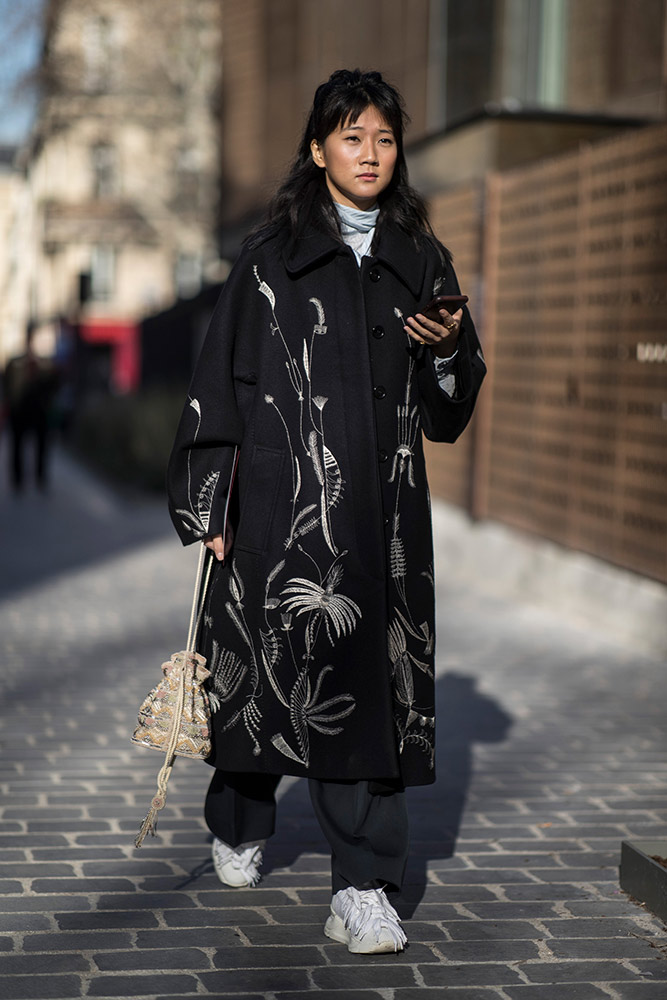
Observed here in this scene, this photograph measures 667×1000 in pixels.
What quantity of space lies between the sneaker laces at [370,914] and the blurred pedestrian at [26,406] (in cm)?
1341

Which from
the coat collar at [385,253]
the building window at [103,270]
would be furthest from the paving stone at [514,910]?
the building window at [103,270]

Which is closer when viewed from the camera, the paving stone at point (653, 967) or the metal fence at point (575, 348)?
the paving stone at point (653, 967)

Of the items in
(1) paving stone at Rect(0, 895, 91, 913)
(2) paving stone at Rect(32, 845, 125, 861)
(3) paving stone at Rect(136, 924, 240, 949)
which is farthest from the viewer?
(2) paving stone at Rect(32, 845, 125, 861)

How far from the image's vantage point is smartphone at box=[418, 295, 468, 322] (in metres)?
3.28

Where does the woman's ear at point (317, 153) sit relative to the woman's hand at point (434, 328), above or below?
above

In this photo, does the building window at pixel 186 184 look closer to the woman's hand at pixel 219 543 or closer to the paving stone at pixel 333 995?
the woman's hand at pixel 219 543

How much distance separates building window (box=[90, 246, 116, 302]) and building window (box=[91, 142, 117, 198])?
2169 millimetres

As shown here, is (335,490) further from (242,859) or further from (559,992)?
(559,992)

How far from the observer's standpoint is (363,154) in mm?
3438

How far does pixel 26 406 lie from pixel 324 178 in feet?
43.9

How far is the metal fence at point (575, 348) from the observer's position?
25.7 feet

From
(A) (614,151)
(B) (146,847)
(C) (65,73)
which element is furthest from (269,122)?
(B) (146,847)

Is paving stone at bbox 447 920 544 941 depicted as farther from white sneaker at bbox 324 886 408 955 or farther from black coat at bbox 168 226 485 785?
black coat at bbox 168 226 485 785

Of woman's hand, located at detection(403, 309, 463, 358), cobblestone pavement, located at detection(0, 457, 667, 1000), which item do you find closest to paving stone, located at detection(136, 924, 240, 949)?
cobblestone pavement, located at detection(0, 457, 667, 1000)
